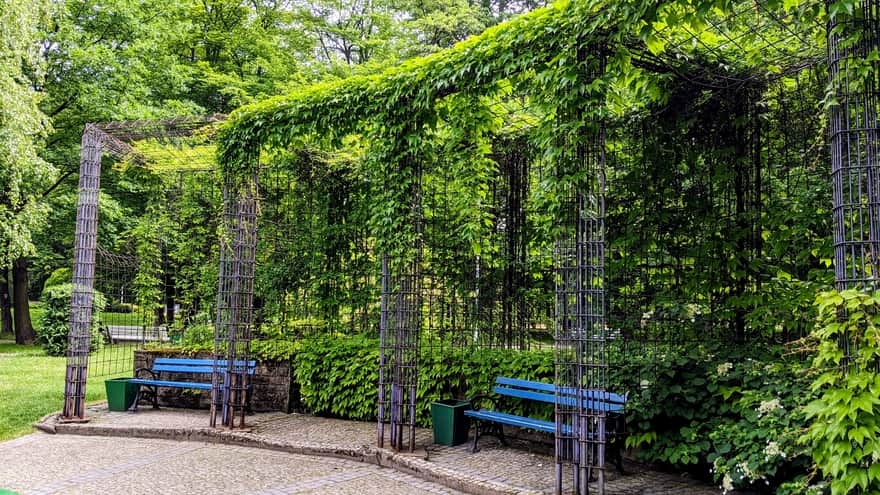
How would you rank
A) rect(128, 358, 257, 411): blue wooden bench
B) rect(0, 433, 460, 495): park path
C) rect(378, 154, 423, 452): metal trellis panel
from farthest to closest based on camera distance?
rect(128, 358, 257, 411): blue wooden bench → rect(378, 154, 423, 452): metal trellis panel → rect(0, 433, 460, 495): park path

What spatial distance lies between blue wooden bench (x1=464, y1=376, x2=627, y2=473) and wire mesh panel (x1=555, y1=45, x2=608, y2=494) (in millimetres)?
49

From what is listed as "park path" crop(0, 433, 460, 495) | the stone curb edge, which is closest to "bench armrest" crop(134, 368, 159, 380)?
the stone curb edge

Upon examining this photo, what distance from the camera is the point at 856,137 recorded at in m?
3.47

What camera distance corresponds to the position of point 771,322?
5445 mm

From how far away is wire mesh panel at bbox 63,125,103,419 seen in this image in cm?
805

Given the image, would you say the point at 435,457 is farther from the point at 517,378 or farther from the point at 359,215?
the point at 359,215

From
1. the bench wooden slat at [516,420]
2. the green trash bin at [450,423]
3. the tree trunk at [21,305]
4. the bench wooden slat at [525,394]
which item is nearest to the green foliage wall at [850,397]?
the bench wooden slat at [516,420]

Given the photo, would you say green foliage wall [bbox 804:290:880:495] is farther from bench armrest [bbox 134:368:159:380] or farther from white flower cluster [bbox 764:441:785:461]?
bench armrest [bbox 134:368:159:380]

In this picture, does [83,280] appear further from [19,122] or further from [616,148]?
[616,148]

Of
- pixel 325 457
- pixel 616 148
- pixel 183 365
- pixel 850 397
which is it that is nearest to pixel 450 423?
pixel 325 457

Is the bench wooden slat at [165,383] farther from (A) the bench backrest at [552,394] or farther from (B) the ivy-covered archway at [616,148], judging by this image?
(A) the bench backrest at [552,394]

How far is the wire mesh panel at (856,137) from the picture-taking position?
3.37 metres

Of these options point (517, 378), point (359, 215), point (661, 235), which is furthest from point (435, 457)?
point (359, 215)

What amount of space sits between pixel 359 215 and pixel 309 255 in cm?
104
